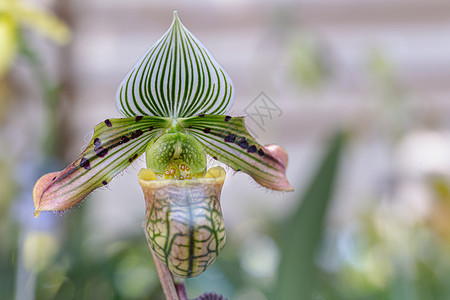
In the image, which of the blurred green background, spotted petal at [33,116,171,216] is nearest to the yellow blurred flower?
the blurred green background

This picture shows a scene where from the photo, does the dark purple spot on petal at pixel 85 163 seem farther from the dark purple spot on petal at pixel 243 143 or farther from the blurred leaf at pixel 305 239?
the blurred leaf at pixel 305 239

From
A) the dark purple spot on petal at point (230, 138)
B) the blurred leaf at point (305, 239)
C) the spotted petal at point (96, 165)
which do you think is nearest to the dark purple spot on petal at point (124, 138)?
the spotted petal at point (96, 165)

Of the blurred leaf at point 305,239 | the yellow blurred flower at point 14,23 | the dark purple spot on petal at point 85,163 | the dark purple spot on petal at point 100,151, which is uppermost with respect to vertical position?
the yellow blurred flower at point 14,23

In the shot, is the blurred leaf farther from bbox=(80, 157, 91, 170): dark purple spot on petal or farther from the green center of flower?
bbox=(80, 157, 91, 170): dark purple spot on petal

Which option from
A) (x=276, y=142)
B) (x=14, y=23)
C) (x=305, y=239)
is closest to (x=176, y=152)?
(x=305, y=239)

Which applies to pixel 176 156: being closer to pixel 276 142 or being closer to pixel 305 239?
pixel 305 239

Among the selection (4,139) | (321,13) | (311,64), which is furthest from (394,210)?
(321,13)

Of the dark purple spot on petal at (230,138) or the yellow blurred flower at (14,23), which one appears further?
the yellow blurred flower at (14,23)
